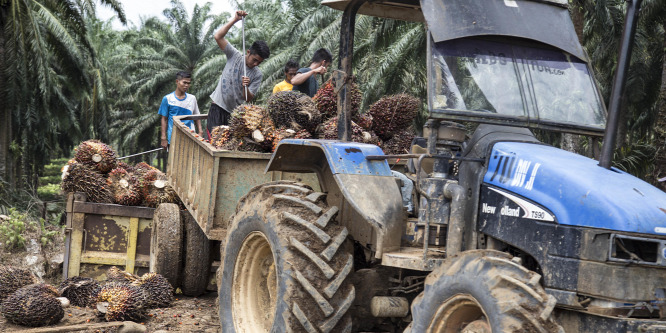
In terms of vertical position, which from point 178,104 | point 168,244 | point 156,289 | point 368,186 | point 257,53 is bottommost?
point 156,289

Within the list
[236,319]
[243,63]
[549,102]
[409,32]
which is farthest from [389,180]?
[409,32]

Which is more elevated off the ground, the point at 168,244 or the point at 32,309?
the point at 168,244

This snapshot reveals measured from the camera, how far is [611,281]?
3463 mm

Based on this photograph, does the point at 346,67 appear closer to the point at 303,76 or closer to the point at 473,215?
the point at 473,215

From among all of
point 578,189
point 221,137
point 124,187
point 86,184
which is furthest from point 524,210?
point 86,184

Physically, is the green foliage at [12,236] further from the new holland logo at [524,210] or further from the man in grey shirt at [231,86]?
the new holland logo at [524,210]

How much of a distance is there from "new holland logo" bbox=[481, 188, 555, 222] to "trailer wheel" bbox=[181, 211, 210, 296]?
4.27 meters

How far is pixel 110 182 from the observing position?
8539 millimetres

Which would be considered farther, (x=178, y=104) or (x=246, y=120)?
(x=178, y=104)

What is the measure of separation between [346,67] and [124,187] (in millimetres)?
4254

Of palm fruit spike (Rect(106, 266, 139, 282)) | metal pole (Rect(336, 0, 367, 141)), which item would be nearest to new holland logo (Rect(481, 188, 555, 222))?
metal pole (Rect(336, 0, 367, 141))

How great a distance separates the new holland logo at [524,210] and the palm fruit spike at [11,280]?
206 inches

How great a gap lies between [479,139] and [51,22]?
22.0 metres

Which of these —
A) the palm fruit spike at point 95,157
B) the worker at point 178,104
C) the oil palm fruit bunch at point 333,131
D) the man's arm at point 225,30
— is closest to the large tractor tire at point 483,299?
the oil palm fruit bunch at point 333,131
